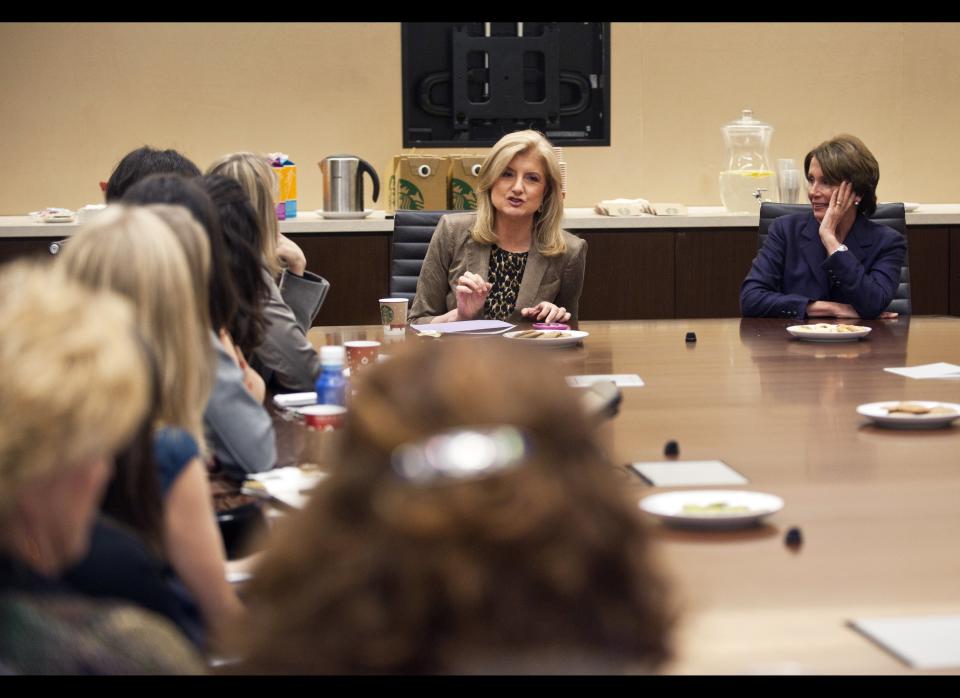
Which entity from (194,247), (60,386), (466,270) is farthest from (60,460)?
(466,270)

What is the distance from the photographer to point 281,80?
6.40 metres

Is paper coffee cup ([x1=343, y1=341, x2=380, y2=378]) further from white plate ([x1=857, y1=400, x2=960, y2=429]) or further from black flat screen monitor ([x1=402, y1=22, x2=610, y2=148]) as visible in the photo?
black flat screen monitor ([x1=402, y1=22, x2=610, y2=148])

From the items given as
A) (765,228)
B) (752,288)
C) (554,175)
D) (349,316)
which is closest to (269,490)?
(554,175)

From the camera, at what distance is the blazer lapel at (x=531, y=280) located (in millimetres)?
3740

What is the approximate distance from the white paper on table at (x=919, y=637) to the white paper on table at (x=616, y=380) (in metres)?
1.31

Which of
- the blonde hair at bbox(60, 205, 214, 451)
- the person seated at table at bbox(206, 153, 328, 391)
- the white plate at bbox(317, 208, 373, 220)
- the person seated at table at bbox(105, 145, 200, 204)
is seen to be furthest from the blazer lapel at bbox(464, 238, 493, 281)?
the blonde hair at bbox(60, 205, 214, 451)

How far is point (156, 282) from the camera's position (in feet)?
4.74

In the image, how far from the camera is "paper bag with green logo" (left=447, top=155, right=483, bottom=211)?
518cm

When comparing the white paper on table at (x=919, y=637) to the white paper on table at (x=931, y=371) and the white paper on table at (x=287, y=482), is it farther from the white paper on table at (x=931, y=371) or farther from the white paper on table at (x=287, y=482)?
the white paper on table at (x=931, y=371)

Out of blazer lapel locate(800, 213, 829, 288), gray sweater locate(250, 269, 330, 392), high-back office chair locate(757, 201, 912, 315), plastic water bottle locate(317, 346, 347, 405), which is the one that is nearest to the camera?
plastic water bottle locate(317, 346, 347, 405)

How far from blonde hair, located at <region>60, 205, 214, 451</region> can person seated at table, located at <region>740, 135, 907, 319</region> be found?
8.36 feet

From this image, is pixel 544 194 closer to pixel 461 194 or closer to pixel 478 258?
pixel 478 258

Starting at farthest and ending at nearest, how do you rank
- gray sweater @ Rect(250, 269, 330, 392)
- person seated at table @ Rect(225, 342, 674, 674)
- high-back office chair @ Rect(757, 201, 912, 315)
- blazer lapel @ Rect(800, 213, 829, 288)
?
high-back office chair @ Rect(757, 201, 912, 315) < blazer lapel @ Rect(800, 213, 829, 288) < gray sweater @ Rect(250, 269, 330, 392) < person seated at table @ Rect(225, 342, 674, 674)

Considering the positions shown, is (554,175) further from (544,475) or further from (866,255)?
(544,475)
